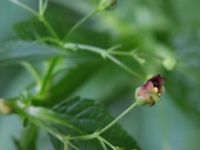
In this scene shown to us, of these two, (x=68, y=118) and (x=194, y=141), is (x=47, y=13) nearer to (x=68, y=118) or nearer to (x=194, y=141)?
(x=68, y=118)

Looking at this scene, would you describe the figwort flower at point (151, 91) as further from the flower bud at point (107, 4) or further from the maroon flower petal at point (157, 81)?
the flower bud at point (107, 4)

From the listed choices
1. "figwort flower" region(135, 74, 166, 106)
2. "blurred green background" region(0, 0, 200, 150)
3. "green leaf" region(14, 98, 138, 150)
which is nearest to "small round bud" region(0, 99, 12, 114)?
"green leaf" region(14, 98, 138, 150)

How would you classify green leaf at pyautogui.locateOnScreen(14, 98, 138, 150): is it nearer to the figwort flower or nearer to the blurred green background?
the figwort flower

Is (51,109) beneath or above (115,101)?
beneath

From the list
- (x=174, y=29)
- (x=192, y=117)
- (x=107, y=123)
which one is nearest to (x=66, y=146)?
(x=107, y=123)

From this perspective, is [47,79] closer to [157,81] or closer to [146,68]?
[157,81]

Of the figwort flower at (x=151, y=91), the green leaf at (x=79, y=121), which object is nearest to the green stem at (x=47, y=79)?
the green leaf at (x=79, y=121)
